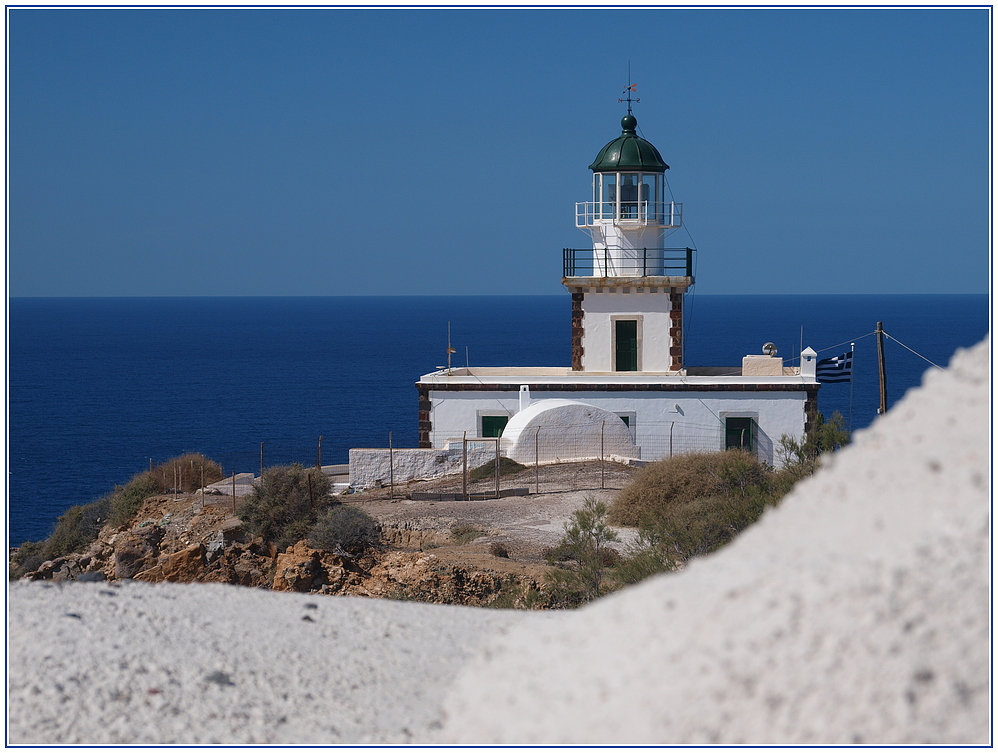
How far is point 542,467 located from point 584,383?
356 cm

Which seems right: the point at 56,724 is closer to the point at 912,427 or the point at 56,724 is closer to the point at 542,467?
the point at 912,427

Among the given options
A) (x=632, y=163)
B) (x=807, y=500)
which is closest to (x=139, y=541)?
(x=807, y=500)

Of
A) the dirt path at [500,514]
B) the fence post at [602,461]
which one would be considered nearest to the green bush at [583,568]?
the dirt path at [500,514]

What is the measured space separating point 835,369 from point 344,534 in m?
13.6

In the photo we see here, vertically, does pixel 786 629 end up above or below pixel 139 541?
above

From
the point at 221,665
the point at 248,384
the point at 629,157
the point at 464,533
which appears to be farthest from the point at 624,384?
the point at 248,384

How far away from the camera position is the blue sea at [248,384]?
46.0m

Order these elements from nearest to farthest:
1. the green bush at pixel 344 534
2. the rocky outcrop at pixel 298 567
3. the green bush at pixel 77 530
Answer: the rocky outcrop at pixel 298 567
the green bush at pixel 344 534
the green bush at pixel 77 530

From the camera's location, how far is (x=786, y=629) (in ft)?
14.7

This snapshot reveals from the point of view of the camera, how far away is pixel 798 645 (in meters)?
4.45

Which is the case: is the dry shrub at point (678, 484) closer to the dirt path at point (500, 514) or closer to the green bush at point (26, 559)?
the dirt path at point (500, 514)

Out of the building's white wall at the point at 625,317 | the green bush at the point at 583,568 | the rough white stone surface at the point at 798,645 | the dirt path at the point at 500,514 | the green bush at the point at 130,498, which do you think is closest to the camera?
the rough white stone surface at the point at 798,645

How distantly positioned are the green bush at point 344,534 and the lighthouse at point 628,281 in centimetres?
1230

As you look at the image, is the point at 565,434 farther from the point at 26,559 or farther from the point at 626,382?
the point at 26,559
